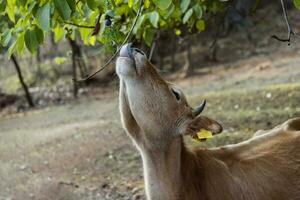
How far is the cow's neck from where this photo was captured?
3.97 m

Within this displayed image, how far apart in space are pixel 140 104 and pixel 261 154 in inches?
52.8

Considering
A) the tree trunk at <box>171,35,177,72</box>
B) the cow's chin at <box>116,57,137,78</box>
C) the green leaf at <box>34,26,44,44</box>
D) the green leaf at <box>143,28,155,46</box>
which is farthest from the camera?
the tree trunk at <box>171,35,177,72</box>

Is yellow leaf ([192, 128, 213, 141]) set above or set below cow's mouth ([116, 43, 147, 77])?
below

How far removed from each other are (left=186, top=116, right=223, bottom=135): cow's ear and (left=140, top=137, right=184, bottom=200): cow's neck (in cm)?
12

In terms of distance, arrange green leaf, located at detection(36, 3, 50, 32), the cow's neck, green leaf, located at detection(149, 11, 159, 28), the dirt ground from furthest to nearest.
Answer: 1. the dirt ground
2. green leaf, located at detection(149, 11, 159, 28)
3. the cow's neck
4. green leaf, located at detection(36, 3, 50, 32)

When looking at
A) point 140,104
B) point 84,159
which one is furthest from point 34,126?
point 140,104

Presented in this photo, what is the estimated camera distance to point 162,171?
157 inches

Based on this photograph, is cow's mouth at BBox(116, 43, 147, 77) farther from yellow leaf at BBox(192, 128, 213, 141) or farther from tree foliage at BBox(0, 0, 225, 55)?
yellow leaf at BBox(192, 128, 213, 141)

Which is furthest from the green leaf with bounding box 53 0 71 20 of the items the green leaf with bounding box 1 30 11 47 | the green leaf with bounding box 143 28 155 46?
the green leaf with bounding box 143 28 155 46

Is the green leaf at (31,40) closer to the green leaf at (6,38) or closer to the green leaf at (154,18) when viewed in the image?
the green leaf at (6,38)

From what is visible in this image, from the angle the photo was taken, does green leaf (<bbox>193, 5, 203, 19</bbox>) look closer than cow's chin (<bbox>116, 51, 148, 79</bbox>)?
No

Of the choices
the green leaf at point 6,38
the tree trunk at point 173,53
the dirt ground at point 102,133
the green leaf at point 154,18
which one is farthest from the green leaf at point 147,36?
the tree trunk at point 173,53

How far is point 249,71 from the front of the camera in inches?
583

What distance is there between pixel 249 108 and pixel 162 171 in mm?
6244
